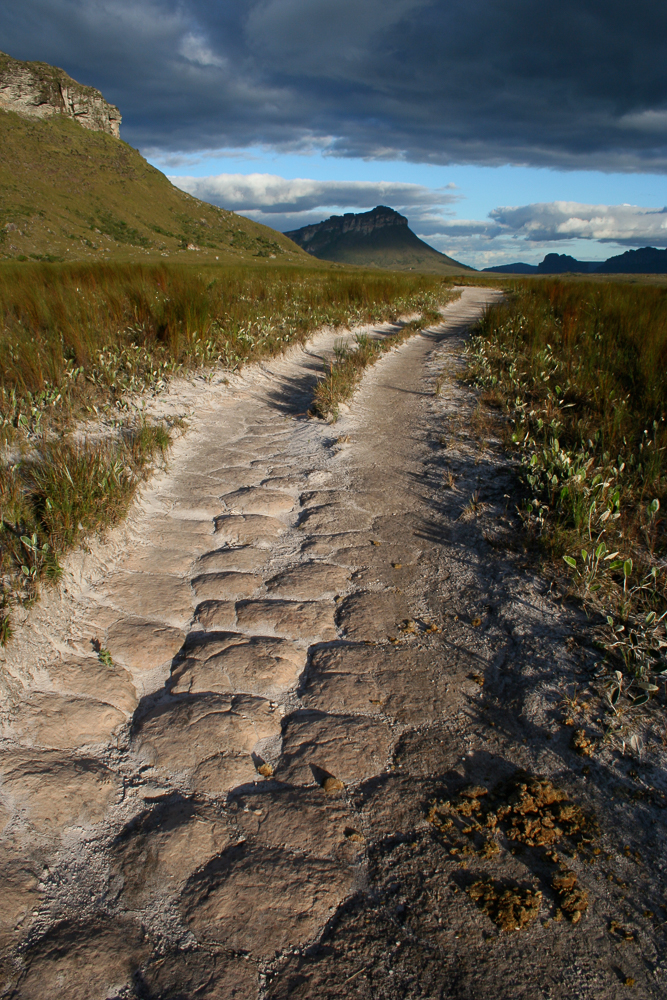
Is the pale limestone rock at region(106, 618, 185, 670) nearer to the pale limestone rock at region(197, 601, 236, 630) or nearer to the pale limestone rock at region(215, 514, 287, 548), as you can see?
the pale limestone rock at region(197, 601, 236, 630)

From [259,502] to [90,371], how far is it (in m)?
2.61

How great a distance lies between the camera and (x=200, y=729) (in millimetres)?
1799

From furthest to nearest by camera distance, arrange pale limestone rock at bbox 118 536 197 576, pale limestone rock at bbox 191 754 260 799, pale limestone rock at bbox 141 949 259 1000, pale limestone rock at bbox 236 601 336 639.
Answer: pale limestone rock at bbox 118 536 197 576
pale limestone rock at bbox 236 601 336 639
pale limestone rock at bbox 191 754 260 799
pale limestone rock at bbox 141 949 259 1000

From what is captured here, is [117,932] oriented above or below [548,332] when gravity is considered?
below

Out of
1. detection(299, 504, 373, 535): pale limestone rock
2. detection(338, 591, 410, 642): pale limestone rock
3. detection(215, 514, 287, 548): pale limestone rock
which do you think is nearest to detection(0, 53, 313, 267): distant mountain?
detection(215, 514, 287, 548): pale limestone rock

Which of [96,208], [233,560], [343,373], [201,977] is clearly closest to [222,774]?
[201,977]

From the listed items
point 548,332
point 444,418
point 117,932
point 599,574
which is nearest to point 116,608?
point 117,932

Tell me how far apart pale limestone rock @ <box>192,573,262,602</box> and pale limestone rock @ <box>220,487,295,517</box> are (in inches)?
28.3

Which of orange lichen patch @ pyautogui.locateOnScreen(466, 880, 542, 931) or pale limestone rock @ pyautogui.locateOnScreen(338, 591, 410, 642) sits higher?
pale limestone rock @ pyautogui.locateOnScreen(338, 591, 410, 642)

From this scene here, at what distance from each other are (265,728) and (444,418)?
3898 mm

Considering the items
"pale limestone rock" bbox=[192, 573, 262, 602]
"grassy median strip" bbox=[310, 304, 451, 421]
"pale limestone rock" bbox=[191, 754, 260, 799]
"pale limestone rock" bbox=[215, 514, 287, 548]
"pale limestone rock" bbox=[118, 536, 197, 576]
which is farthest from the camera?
"grassy median strip" bbox=[310, 304, 451, 421]

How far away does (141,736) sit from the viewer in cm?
180

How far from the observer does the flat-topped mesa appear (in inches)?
2916

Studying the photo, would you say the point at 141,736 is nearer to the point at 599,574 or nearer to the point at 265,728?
the point at 265,728
